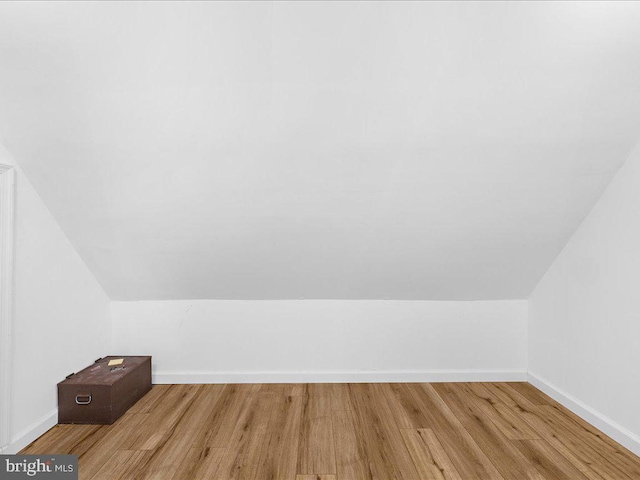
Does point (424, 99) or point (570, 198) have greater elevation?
Result: point (424, 99)

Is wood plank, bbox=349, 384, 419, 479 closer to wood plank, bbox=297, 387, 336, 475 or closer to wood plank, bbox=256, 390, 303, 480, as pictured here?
wood plank, bbox=297, 387, 336, 475

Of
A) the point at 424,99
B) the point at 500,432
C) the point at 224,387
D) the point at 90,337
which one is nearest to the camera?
the point at 424,99

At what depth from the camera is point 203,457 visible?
205cm

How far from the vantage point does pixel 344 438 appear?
2.25 m

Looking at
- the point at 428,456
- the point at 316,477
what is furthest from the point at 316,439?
the point at 428,456

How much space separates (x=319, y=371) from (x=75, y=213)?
2052mm

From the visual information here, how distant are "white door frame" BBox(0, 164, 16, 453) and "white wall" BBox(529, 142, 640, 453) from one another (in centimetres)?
329

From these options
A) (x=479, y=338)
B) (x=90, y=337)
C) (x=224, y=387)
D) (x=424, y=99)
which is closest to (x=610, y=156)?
(x=424, y=99)

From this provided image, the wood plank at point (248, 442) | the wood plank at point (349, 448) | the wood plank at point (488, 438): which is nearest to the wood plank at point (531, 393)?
the wood plank at point (488, 438)

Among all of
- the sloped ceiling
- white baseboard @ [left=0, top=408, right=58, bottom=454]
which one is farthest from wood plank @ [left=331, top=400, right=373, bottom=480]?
white baseboard @ [left=0, top=408, right=58, bottom=454]

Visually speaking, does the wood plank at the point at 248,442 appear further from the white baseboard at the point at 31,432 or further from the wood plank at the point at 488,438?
the wood plank at the point at 488,438

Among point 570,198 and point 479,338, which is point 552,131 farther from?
point 479,338

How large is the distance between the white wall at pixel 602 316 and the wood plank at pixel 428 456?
1.03 metres

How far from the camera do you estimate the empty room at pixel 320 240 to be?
170cm
